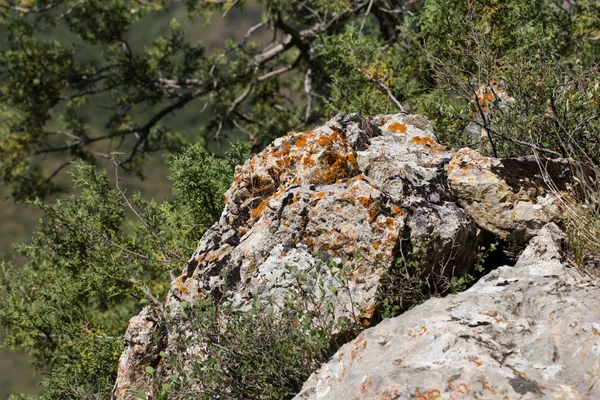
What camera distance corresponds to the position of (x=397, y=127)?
621cm

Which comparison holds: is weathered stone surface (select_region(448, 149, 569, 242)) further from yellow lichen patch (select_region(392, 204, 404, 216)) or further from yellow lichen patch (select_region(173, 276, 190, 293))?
yellow lichen patch (select_region(173, 276, 190, 293))

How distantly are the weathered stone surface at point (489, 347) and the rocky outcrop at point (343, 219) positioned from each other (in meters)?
0.51

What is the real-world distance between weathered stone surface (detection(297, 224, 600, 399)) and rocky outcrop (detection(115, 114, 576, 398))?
0.51 m

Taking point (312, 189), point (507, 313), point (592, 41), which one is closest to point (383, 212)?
point (312, 189)

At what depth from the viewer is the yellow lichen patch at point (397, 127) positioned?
20.2 ft

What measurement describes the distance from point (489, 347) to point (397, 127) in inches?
121

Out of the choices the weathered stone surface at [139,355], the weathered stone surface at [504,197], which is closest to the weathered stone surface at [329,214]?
the weathered stone surface at [504,197]

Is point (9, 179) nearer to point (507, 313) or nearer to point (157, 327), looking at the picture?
point (157, 327)

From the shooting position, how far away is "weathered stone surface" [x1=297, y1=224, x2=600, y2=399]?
3.32 meters

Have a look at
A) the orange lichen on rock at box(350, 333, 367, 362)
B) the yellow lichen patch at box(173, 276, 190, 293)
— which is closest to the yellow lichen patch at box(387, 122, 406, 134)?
the yellow lichen patch at box(173, 276, 190, 293)

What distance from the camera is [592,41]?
9508 millimetres

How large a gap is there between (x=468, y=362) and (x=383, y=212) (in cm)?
163

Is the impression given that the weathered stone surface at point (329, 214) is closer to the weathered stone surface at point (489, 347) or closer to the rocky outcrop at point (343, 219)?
the rocky outcrop at point (343, 219)

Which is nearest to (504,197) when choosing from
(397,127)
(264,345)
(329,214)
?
(397,127)
